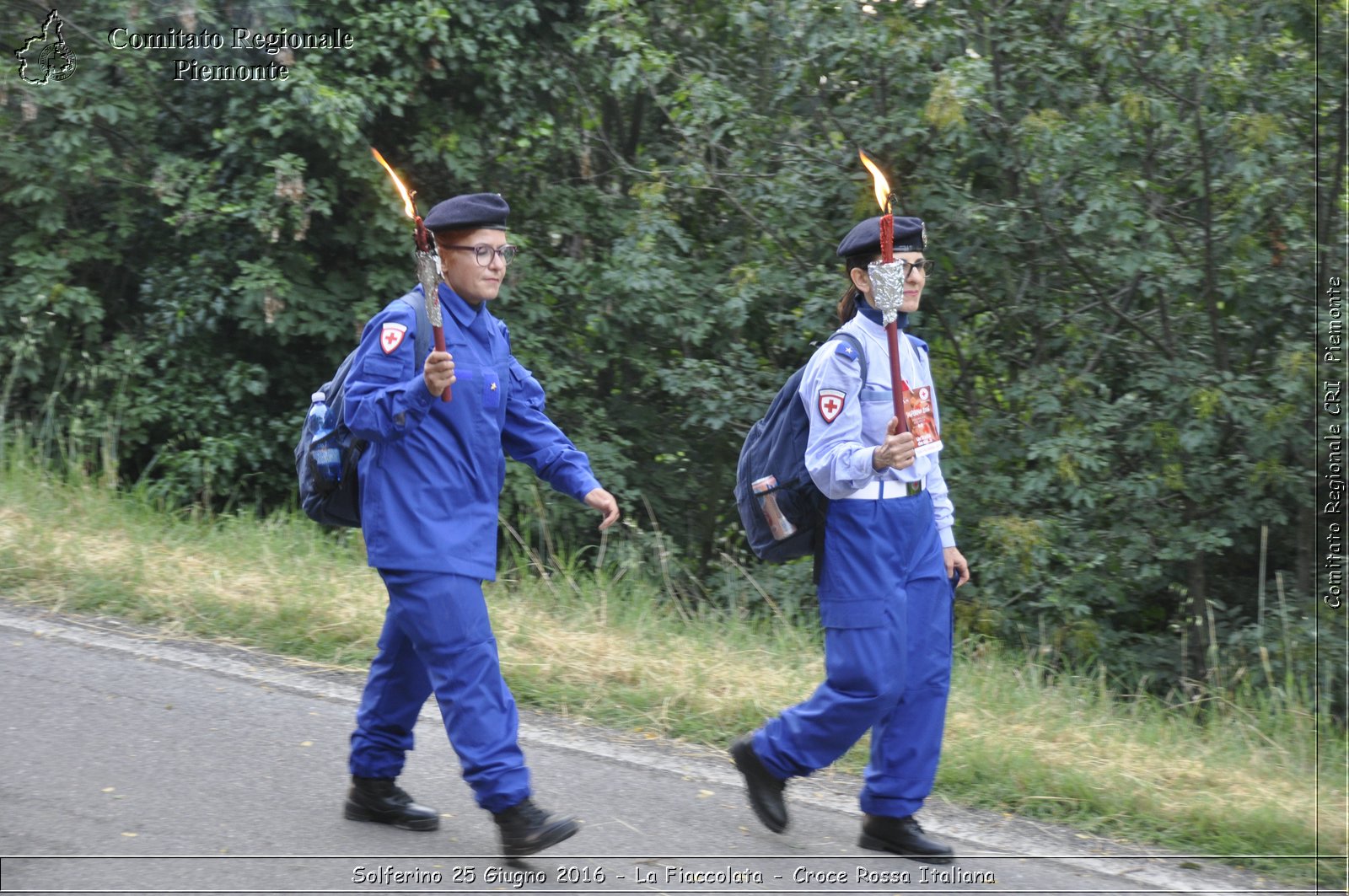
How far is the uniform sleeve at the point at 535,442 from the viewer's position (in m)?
4.18

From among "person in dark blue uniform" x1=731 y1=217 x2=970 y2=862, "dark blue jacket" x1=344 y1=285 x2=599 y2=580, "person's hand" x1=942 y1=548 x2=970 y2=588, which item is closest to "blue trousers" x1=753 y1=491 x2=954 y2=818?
"person in dark blue uniform" x1=731 y1=217 x2=970 y2=862

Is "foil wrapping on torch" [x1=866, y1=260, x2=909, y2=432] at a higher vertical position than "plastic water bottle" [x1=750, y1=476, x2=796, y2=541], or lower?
higher

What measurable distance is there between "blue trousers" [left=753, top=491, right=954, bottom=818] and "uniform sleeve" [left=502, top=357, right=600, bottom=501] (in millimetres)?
764

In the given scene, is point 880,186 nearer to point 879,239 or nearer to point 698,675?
point 879,239

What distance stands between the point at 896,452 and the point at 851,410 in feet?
1.03

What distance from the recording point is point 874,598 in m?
4.08

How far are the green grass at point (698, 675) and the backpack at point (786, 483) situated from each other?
117 centimetres

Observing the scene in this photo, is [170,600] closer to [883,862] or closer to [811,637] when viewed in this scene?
[811,637]

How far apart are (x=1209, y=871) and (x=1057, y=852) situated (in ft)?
1.42

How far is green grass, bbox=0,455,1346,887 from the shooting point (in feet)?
15.0

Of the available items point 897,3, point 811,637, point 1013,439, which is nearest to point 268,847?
point 811,637

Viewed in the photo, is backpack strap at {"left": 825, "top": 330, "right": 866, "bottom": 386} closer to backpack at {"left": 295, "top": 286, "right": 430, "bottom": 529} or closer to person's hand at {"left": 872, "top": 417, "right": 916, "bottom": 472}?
person's hand at {"left": 872, "top": 417, "right": 916, "bottom": 472}

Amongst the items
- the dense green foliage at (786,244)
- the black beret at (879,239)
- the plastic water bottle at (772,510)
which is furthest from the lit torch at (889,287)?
the dense green foliage at (786,244)

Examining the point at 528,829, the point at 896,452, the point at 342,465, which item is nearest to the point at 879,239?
the point at 896,452
